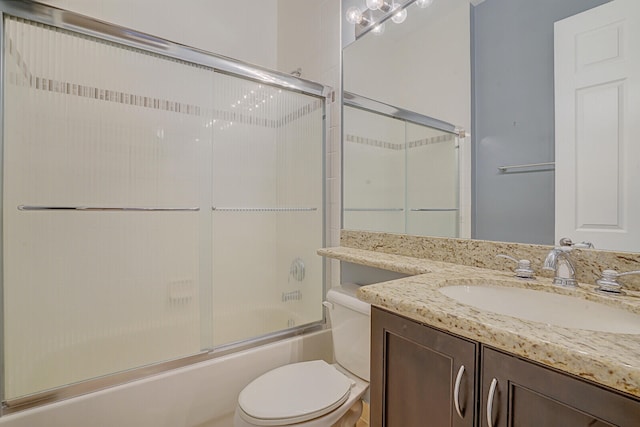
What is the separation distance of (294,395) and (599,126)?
1.34 m

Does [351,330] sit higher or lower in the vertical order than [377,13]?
lower

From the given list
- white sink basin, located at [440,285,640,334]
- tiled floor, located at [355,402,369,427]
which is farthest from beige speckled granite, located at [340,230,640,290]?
tiled floor, located at [355,402,369,427]

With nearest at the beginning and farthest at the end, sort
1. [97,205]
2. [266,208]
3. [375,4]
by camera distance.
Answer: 1. [97,205]
2. [375,4]
3. [266,208]

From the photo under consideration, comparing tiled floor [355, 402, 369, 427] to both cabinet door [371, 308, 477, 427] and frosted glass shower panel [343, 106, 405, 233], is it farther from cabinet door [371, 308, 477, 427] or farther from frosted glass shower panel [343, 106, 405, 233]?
frosted glass shower panel [343, 106, 405, 233]

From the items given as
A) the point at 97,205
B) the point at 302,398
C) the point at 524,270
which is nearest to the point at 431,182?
the point at 524,270

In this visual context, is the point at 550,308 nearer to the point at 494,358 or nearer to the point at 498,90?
the point at 494,358

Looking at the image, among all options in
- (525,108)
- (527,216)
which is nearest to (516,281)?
(527,216)

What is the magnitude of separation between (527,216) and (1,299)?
75.3 inches

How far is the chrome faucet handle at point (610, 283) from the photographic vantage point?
2.48 ft

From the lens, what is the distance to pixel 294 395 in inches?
43.6

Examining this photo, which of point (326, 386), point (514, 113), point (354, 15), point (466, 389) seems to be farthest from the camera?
point (354, 15)

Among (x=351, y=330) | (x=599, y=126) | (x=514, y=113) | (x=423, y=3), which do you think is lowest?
(x=351, y=330)

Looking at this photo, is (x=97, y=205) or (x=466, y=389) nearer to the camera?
(x=466, y=389)

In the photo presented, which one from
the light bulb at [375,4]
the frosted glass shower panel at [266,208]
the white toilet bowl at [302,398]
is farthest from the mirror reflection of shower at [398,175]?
the white toilet bowl at [302,398]
